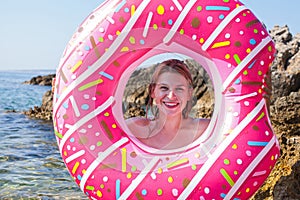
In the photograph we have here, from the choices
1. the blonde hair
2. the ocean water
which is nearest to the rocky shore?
the blonde hair

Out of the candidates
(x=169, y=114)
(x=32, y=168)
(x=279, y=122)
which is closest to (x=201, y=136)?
(x=169, y=114)

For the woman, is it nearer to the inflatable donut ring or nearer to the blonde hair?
the blonde hair

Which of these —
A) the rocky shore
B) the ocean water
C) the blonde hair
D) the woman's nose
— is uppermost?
the blonde hair

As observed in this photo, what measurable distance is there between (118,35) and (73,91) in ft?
1.22

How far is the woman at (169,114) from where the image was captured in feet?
8.45

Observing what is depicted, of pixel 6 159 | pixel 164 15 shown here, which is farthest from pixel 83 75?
pixel 6 159

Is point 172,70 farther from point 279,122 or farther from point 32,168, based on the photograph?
point 32,168

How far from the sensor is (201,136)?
8.23ft

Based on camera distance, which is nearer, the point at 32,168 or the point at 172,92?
the point at 172,92

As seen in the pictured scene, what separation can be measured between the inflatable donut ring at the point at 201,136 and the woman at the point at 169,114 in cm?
11

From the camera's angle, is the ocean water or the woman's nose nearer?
the woman's nose

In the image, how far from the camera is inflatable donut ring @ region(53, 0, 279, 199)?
2.34 m

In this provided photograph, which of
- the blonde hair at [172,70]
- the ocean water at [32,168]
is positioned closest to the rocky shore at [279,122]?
the blonde hair at [172,70]

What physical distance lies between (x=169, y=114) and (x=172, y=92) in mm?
141
